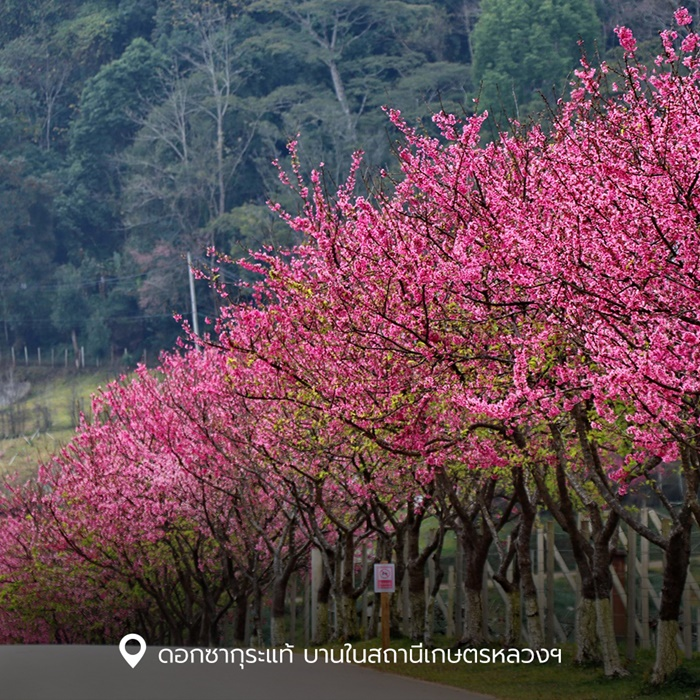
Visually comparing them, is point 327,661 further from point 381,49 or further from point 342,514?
point 381,49

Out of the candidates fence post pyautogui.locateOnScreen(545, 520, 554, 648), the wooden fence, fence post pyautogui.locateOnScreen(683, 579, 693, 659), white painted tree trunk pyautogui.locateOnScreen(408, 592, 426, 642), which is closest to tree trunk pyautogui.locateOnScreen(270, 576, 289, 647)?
the wooden fence

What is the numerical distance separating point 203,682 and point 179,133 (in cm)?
7456

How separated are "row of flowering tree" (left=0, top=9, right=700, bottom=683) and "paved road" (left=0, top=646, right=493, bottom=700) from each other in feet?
8.75

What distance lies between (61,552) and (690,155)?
24.8 m

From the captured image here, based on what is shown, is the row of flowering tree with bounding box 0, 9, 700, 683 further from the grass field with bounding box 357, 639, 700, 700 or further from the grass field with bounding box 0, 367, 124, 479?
the grass field with bounding box 0, 367, 124, 479

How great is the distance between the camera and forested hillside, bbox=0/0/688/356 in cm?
8500

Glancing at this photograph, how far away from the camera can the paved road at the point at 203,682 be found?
1681 cm

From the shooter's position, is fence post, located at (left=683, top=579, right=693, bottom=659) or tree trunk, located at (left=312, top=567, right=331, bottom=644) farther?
tree trunk, located at (left=312, top=567, right=331, bottom=644)

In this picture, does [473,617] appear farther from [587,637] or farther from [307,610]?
[307,610]

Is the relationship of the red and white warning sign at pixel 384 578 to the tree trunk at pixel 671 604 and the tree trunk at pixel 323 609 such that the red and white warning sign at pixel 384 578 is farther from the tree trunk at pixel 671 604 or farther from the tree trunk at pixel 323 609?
the tree trunk at pixel 323 609

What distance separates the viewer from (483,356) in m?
15.1

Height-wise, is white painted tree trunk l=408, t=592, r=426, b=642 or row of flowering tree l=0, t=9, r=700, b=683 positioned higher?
row of flowering tree l=0, t=9, r=700, b=683

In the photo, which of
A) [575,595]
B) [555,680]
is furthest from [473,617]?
[575,595]

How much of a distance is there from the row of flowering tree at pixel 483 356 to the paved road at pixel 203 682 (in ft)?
8.75
